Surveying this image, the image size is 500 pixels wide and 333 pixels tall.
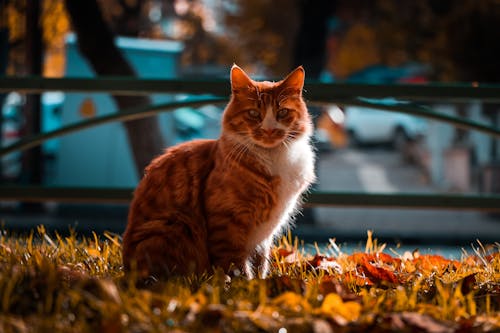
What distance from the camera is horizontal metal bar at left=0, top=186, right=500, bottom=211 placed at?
4.34 metres

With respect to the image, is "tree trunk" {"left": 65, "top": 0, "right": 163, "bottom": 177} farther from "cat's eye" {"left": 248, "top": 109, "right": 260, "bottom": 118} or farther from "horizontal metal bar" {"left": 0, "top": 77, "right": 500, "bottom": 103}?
"cat's eye" {"left": 248, "top": 109, "right": 260, "bottom": 118}

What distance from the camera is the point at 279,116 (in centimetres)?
359

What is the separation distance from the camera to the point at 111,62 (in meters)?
8.94

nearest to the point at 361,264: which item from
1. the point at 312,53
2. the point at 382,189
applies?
the point at 312,53

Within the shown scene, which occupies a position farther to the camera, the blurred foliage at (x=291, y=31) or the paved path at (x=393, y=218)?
the blurred foliage at (x=291, y=31)

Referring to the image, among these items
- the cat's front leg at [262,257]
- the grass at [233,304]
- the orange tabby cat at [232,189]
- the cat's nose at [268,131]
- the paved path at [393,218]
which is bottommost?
the paved path at [393,218]

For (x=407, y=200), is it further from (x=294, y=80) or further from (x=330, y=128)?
(x=330, y=128)

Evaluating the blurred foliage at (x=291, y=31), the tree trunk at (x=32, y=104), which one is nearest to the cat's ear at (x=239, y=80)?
the tree trunk at (x=32, y=104)

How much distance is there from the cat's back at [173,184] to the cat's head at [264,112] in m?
0.22

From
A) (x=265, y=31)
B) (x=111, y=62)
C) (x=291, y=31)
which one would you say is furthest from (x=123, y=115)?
(x=265, y=31)

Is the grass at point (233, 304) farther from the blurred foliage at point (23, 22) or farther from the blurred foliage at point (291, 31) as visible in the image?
the blurred foliage at point (291, 31)

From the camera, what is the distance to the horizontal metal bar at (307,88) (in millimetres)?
4270

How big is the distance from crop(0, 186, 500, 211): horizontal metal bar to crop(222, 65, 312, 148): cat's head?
0.82 meters

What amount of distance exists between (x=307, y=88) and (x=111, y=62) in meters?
5.27
